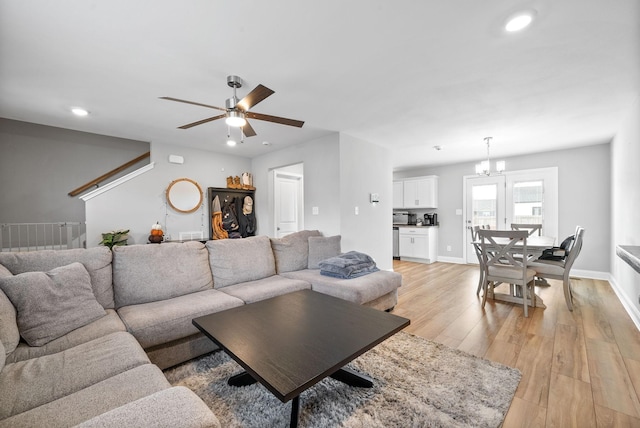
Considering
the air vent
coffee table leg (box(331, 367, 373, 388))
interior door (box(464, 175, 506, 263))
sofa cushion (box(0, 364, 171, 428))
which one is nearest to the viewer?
sofa cushion (box(0, 364, 171, 428))

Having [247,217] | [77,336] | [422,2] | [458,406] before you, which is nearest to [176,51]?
[422,2]

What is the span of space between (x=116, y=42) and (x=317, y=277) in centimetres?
265

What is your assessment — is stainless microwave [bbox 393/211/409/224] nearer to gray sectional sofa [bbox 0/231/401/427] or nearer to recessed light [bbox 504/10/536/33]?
gray sectional sofa [bbox 0/231/401/427]


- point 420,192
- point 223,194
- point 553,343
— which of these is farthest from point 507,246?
point 223,194

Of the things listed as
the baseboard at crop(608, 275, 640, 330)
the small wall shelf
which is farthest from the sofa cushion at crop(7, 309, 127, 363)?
the baseboard at crop(608, 275, 640, 330)

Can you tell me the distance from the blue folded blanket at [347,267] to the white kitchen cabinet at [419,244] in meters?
3.47

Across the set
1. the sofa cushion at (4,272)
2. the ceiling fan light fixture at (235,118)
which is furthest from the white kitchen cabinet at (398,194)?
the sofa cushion at (4,272)

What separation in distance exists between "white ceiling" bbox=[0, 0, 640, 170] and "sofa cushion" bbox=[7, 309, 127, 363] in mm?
1939

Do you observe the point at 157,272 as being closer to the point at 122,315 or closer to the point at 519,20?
the point at 122,315

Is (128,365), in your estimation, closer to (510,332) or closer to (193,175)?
(510,332)

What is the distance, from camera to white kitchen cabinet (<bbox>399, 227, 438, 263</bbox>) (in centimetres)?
619

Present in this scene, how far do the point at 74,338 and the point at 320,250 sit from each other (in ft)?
8.10

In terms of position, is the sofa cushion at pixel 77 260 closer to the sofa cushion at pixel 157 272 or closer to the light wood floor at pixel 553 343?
the sofa cushion at pixel 157 272

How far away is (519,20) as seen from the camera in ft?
5.31
